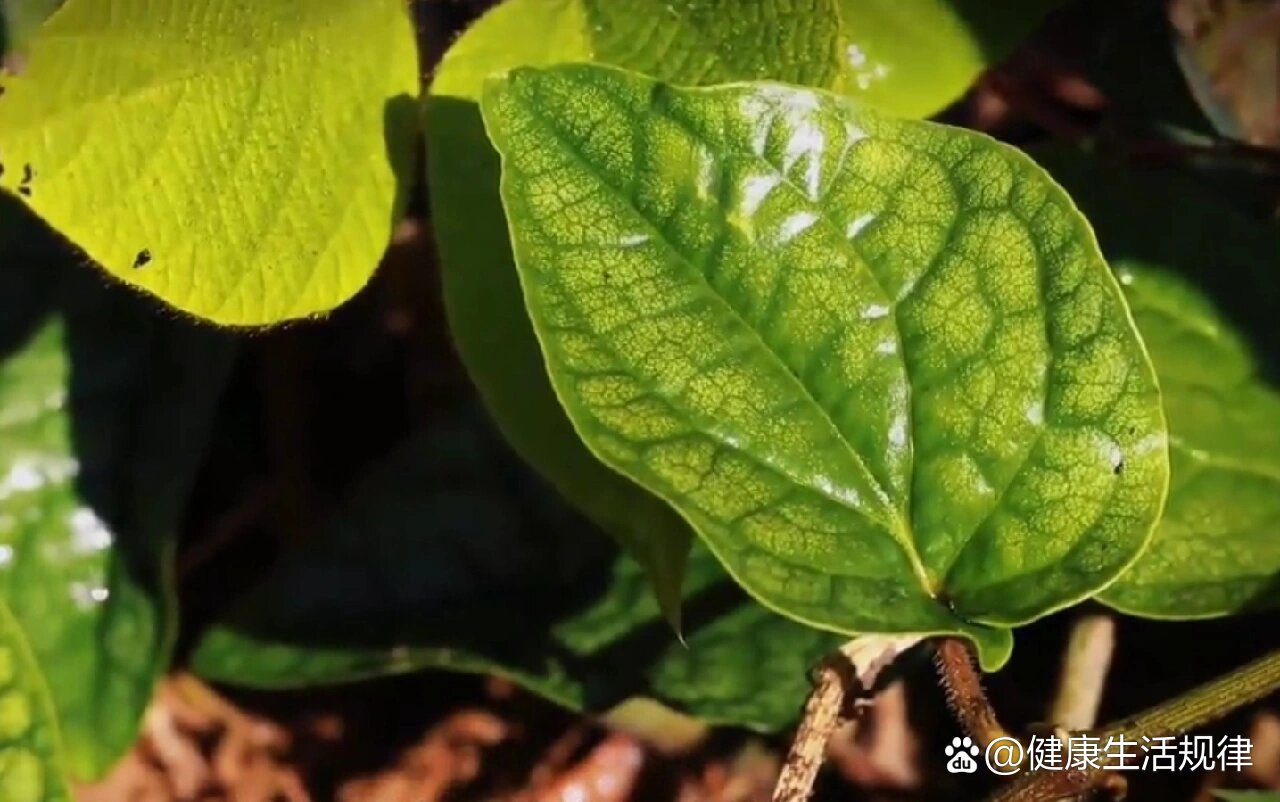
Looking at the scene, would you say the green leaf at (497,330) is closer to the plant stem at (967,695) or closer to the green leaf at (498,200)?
the green leaf at (498,200)

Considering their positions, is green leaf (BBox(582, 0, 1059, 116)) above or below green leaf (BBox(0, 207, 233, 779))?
above

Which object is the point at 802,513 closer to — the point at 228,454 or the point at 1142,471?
the point at 1142,471

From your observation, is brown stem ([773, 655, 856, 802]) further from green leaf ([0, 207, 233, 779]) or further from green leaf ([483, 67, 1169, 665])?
green leaf ([0, 207, 233, 779])

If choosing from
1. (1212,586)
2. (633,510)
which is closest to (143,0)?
(633,510)

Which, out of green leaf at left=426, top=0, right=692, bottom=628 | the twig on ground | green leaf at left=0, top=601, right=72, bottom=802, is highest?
green leaf at left=426, top=0, right=692, bottom=628

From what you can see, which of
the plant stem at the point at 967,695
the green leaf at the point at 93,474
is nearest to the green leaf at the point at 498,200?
the plant stem at the point at 967,695

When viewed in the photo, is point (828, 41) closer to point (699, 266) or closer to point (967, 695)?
point (699, 266)

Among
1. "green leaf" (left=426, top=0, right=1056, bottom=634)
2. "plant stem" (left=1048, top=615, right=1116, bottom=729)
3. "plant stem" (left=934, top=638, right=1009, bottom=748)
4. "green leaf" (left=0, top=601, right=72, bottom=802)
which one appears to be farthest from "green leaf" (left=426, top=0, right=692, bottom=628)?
"plant stem" (left=1048, top=615, right=1116, bottom=729)
